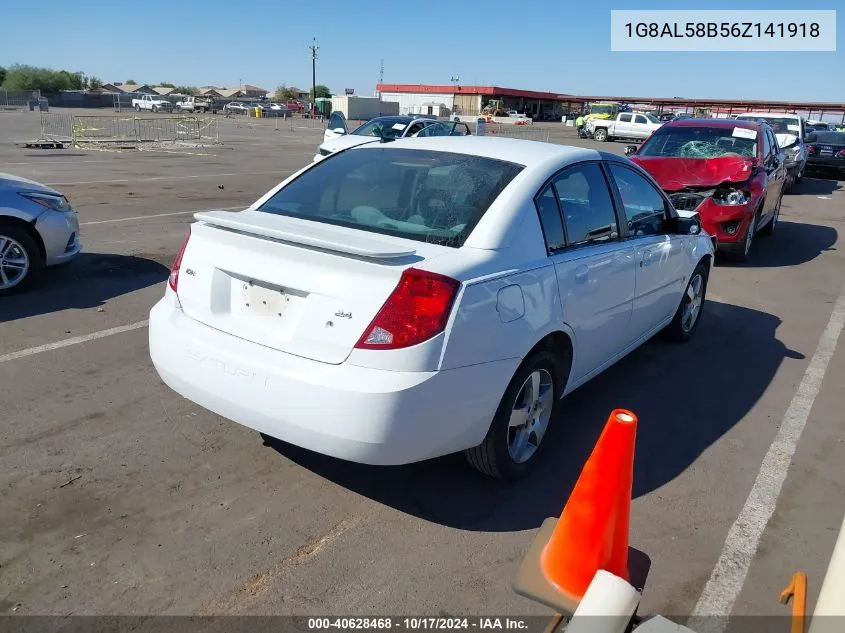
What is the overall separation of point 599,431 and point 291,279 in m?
2.20

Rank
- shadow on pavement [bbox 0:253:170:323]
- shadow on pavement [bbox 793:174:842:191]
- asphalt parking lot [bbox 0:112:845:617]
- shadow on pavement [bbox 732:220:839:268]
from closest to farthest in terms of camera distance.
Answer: asphalt parking lot [bbox 0:112:845:617], shadow on pavement [bbox 0:253:170:323], shadow on pavement [bbox 732:220:839:268], shadow on pavement [bbox 793:174:842:191]

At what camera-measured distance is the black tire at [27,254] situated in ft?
20.4

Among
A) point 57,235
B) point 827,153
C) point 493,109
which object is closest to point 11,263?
point 57,235

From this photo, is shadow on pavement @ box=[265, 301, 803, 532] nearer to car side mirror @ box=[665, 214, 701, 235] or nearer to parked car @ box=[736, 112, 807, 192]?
car side mirror @ box=[665, 214, 701, 235]

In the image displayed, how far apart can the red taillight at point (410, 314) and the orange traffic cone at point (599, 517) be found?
79cm

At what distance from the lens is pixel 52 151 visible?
73.1 ft

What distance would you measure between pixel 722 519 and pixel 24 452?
3526 millimetres

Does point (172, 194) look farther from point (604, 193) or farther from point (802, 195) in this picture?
point (802, 195)

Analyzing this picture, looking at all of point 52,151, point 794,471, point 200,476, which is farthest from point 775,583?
point 52,151

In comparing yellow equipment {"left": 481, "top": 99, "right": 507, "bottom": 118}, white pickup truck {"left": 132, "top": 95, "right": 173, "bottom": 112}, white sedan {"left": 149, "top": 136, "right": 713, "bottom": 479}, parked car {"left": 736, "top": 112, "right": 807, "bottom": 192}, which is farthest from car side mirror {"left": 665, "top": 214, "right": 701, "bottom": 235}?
white pickup truck {"left": 132, "top": 95, "right": 173, "bottom": 112}

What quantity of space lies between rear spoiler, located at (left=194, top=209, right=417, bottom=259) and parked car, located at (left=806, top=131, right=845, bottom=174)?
73.7ft

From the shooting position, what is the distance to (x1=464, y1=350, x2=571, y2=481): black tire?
3.28 m

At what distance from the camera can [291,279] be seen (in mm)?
3027

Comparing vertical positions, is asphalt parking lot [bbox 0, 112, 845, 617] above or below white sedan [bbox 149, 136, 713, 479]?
A: below
